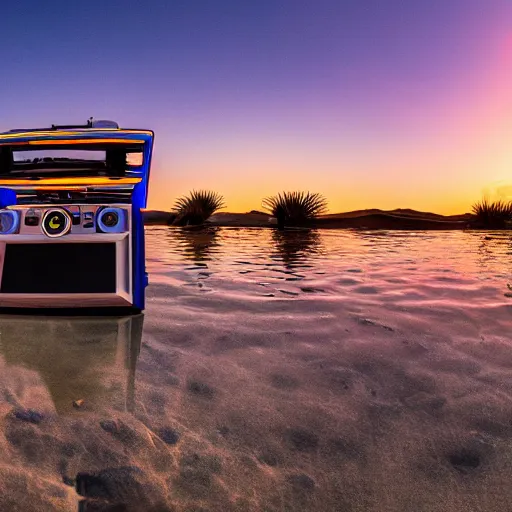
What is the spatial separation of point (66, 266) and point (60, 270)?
0.17 ft

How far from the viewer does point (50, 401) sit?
207cm

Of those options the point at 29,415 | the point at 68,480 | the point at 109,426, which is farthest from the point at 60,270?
the point at 68,480

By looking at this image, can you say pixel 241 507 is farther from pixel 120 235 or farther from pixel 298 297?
pixel 298 297

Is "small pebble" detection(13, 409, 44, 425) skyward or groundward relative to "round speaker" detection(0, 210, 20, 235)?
groundward

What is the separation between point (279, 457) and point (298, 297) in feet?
9.70

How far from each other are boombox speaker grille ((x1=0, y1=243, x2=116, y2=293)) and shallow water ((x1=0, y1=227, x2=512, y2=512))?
275 millimetres

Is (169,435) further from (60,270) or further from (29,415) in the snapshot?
(60,270)

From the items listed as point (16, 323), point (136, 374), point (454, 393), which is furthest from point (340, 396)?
point (16, 323)

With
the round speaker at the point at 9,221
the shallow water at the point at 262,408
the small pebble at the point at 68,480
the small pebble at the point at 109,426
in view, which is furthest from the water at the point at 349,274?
the small pebble at the point at 68,480

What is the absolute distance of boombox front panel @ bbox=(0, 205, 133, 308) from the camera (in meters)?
3.45

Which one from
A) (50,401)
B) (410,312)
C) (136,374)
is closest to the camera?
(50,401)

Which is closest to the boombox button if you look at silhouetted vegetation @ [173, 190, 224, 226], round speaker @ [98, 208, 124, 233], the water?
round speaker @ [98, 208, 124, 233]

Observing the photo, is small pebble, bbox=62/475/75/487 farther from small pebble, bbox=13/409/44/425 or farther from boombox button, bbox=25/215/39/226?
boombox button, bbox=25/215/39/226

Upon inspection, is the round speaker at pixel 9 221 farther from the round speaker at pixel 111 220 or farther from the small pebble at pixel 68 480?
the small pebble at pixel 68 480
